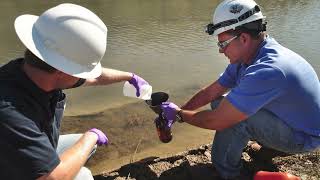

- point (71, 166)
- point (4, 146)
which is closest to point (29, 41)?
point (4, 146)

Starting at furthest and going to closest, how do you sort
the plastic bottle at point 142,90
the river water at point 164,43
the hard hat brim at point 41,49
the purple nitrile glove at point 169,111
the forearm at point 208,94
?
the river water at point 164,43 → the forearm at point 208,94 → the plastic bottle at point 142,90 → the purple nitrile glove at point 169,111 → the hard hat brim at point 41,49

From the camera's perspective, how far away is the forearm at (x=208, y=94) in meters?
4.25

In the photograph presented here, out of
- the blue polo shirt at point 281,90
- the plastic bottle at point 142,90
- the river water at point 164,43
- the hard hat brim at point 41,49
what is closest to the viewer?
the hard hat brim at point 41,49

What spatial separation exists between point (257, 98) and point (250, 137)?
1.72 ft

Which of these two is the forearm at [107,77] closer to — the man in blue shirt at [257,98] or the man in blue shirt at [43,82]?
the man in blue shirt at [257,98]

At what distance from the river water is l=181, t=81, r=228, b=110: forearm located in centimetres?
79

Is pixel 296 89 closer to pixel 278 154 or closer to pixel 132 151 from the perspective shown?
pixel 278 154

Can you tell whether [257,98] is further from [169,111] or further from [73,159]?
[73,159]

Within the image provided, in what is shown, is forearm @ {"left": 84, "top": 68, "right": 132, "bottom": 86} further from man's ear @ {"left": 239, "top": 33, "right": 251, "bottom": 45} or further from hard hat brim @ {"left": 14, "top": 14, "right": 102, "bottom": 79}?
hard hat brim @ {"left": 14, "top": 14, "right": 102, "bottom": 79}

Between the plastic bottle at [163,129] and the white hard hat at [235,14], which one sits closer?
the white hard hat at [235,14]

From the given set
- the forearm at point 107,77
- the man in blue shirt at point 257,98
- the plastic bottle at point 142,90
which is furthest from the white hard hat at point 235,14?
the forearm at point 107,77

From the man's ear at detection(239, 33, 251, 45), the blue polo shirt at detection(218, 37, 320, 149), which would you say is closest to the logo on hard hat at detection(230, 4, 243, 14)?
the man's ear at detection(239, 33, 251, 45)

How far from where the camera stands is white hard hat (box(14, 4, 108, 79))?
2422 millimetres

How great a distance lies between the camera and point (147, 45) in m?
8.55
